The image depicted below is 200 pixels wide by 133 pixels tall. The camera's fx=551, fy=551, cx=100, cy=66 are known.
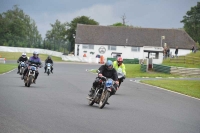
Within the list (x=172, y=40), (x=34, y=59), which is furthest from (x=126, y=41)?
(x=34, y=59)

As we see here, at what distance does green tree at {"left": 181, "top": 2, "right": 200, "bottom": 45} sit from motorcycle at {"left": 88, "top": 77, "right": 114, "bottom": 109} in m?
131

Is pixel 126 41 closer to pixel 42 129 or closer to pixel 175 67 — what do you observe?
pixel 175 67

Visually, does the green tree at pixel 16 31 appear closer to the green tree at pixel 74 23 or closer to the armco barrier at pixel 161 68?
the green tree at pixel 74 23

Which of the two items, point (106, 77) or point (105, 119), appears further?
point (106, 77)

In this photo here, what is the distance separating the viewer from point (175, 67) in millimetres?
53125

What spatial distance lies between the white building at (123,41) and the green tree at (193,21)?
32.4 m

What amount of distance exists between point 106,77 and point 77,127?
20.1ft

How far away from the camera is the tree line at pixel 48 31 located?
365 feet

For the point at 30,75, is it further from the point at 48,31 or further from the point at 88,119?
the point at 48,31

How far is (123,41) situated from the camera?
115 m

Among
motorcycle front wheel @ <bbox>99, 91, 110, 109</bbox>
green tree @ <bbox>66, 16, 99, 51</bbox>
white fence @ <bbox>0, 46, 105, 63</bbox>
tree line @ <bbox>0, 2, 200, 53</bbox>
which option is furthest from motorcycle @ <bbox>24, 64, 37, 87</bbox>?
green tree @ <bbox>66, 16, 99, 51</bbox>

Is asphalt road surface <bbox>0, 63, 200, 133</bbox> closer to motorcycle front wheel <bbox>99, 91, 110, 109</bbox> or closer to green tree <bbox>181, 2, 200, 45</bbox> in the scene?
motorcycle front wheel <bbox>99, 91, 110, 109</bbox>

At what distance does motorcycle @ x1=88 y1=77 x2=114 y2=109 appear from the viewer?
1723 centimetres

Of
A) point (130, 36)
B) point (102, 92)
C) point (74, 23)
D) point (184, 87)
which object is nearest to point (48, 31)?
point (74, 23)
